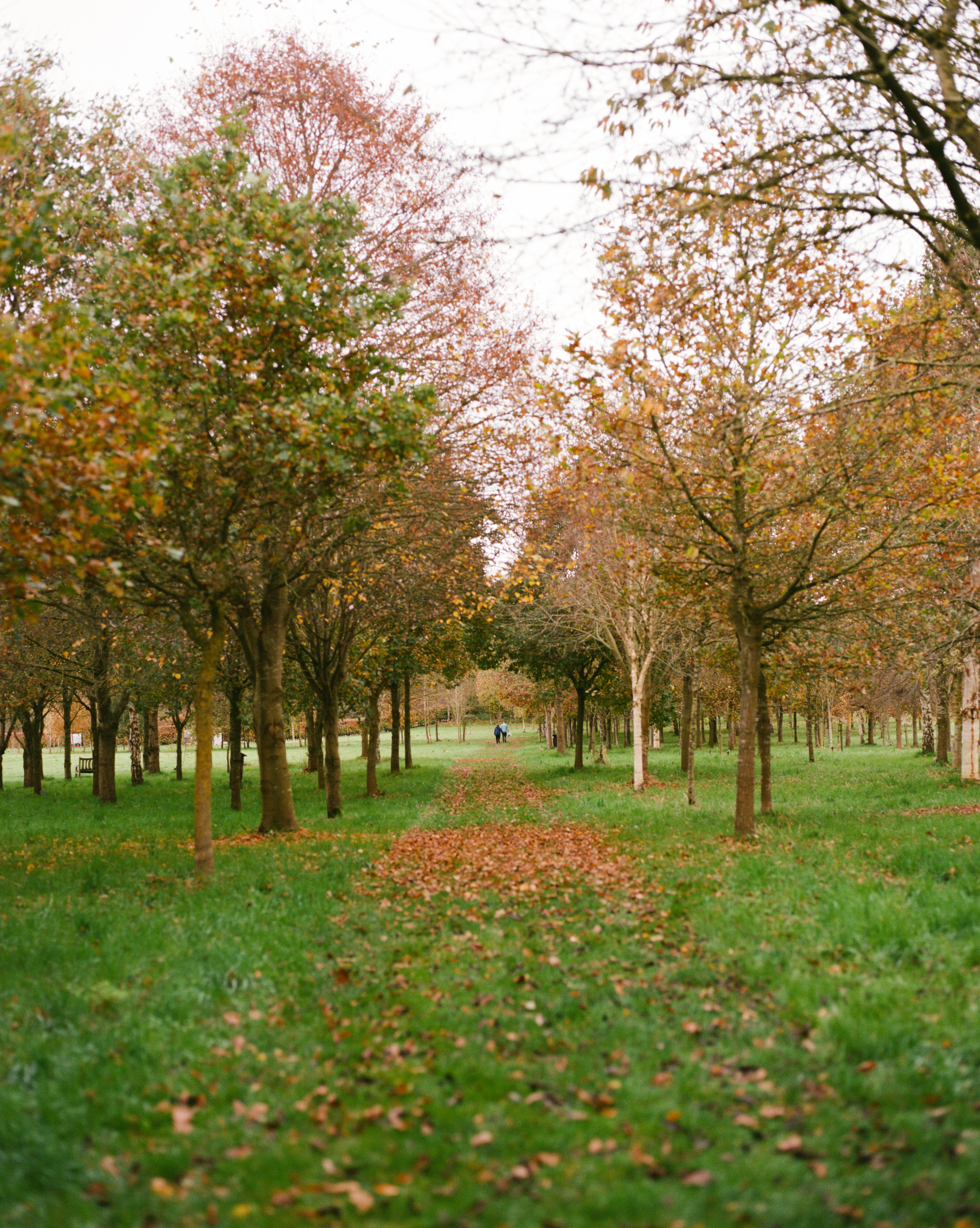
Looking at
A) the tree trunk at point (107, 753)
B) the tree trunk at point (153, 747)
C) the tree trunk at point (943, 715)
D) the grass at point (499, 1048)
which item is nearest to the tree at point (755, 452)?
the grass at point (499, 1048)

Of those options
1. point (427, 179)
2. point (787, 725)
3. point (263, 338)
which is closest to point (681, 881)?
point (263, 338)

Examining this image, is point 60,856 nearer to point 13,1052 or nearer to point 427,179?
point 13,1052

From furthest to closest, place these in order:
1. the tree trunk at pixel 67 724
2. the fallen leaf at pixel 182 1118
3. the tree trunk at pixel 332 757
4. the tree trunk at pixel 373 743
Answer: the tree trunk at pixel 67 724, the tree trunk at pixel 373 743, the tree trunk at pixel 332 757, the fallen leaf at pixel 182 1118

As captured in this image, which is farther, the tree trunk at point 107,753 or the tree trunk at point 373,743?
the tree trunk at point 373,743

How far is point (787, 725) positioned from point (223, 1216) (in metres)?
105

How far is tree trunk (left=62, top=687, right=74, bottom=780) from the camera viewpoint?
30719 mm

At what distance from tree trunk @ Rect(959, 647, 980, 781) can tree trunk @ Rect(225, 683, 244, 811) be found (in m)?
20.5

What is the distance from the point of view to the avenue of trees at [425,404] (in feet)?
24.2

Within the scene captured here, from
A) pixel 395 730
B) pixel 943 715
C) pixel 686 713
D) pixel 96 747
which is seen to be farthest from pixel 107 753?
pixel 943 715

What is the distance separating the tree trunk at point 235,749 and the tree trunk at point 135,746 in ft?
20.4

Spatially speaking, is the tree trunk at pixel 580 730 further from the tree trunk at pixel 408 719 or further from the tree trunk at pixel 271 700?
the tree trunk at pixel 271 700

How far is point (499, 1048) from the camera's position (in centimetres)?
580

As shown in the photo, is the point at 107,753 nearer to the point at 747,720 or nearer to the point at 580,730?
the point at 580,730

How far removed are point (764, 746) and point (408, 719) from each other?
66.6ft
